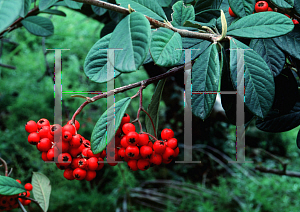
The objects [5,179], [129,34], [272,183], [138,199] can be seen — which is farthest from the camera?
[272,183]

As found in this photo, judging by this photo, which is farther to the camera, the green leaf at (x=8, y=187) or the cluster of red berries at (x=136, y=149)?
the green leaf at (x=8, y=187)

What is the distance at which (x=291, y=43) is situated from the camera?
2.30 feet

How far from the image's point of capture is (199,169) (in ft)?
8.85

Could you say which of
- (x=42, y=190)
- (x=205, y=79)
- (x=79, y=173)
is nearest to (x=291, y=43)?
(x=205, y=79)

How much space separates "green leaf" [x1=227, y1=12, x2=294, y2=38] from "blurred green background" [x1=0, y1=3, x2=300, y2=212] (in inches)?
52.7

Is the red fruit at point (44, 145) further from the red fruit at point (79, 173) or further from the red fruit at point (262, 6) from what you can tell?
the red fruit at point (262, 6)

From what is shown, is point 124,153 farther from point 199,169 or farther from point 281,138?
point 281,138

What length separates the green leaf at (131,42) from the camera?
0.45 metres

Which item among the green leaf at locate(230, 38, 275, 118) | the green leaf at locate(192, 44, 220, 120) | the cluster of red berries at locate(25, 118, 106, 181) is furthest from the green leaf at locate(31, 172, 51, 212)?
the green leaf at locate(230, 38, 275, 118)

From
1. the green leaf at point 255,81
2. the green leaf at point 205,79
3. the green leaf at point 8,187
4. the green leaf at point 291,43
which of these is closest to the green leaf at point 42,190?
the green leaf at point 8,187

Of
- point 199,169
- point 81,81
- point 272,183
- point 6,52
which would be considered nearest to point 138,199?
point 199,169

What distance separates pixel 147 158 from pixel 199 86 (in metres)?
0.23

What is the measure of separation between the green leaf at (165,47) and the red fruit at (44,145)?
362mm

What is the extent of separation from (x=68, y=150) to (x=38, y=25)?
0.96 m
